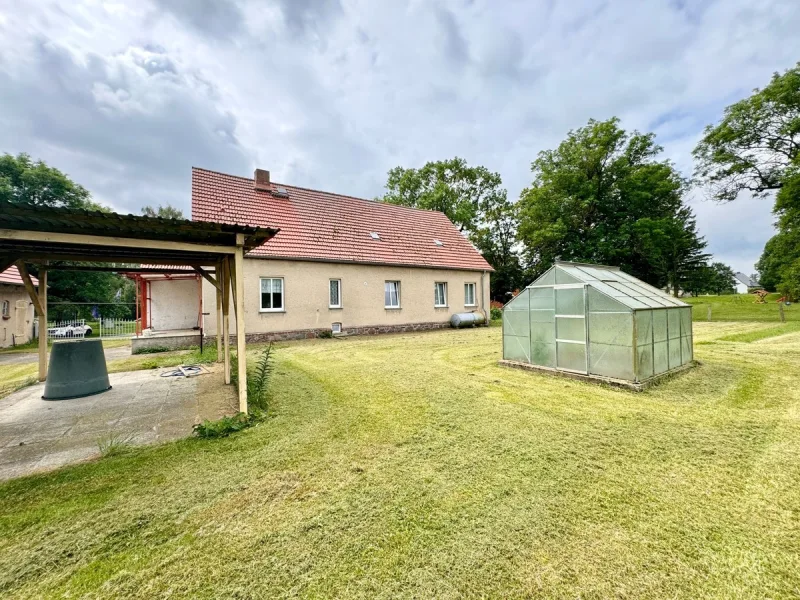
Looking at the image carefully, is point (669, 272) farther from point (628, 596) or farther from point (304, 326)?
point (628, 596)

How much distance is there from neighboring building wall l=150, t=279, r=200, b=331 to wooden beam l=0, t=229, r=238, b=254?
10.4m

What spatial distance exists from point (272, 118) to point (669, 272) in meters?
35.6

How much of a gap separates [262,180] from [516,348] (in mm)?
13476

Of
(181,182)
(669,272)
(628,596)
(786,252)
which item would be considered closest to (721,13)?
(628,596)

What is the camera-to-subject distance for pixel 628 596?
1812 millimetres

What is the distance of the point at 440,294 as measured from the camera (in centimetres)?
1697

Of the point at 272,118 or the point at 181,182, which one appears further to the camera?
the point at 181,182

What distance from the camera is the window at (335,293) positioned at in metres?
13.5

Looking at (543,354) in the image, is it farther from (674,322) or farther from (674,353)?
(674,322)

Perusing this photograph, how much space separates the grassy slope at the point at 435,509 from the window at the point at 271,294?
810 centimetres

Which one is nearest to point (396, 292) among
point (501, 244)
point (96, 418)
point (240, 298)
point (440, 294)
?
point (440, 294)

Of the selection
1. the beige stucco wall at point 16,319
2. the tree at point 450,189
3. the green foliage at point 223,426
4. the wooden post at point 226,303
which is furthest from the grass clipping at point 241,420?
the tree at point 450,189

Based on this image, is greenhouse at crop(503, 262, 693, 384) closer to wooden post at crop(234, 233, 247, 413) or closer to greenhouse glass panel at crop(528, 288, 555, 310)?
greenhouse glass panel at crop(528, 288, 555, 310)

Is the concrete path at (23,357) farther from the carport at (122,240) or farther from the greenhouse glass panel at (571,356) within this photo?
the greenhouse glass panel at (571,356)
